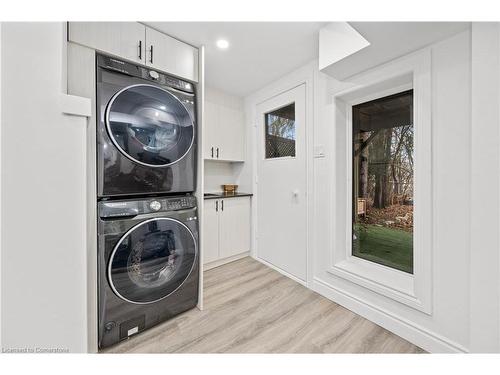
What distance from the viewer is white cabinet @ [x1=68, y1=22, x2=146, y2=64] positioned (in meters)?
1.19

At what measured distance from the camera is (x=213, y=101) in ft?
8.66

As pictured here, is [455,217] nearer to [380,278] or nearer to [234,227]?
[380,278]

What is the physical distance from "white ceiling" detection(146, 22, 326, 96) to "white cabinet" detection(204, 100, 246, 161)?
0.36 metres

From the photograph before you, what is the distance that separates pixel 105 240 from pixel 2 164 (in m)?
0.87

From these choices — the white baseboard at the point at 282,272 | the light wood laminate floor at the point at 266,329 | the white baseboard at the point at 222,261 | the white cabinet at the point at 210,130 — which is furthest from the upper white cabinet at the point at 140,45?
the white baseboard at the point at 282,272

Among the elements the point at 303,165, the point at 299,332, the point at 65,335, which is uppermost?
the point at 303,165

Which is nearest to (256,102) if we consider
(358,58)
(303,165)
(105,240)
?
(303,165)

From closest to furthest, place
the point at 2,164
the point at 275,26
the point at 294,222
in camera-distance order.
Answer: the point at 2,164, the point at 275,26, the point at 294,222

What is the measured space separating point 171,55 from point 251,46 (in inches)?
26.5

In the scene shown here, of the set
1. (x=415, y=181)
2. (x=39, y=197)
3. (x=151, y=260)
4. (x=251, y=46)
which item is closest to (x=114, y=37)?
(x=251, y=46)

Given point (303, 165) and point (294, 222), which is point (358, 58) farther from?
point (294, 222)

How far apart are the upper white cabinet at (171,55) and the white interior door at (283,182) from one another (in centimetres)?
108

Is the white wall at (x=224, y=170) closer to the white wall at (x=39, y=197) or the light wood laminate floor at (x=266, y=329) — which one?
the light wood laminate floor at (x=266, y=329)

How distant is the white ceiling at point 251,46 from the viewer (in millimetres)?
1506
